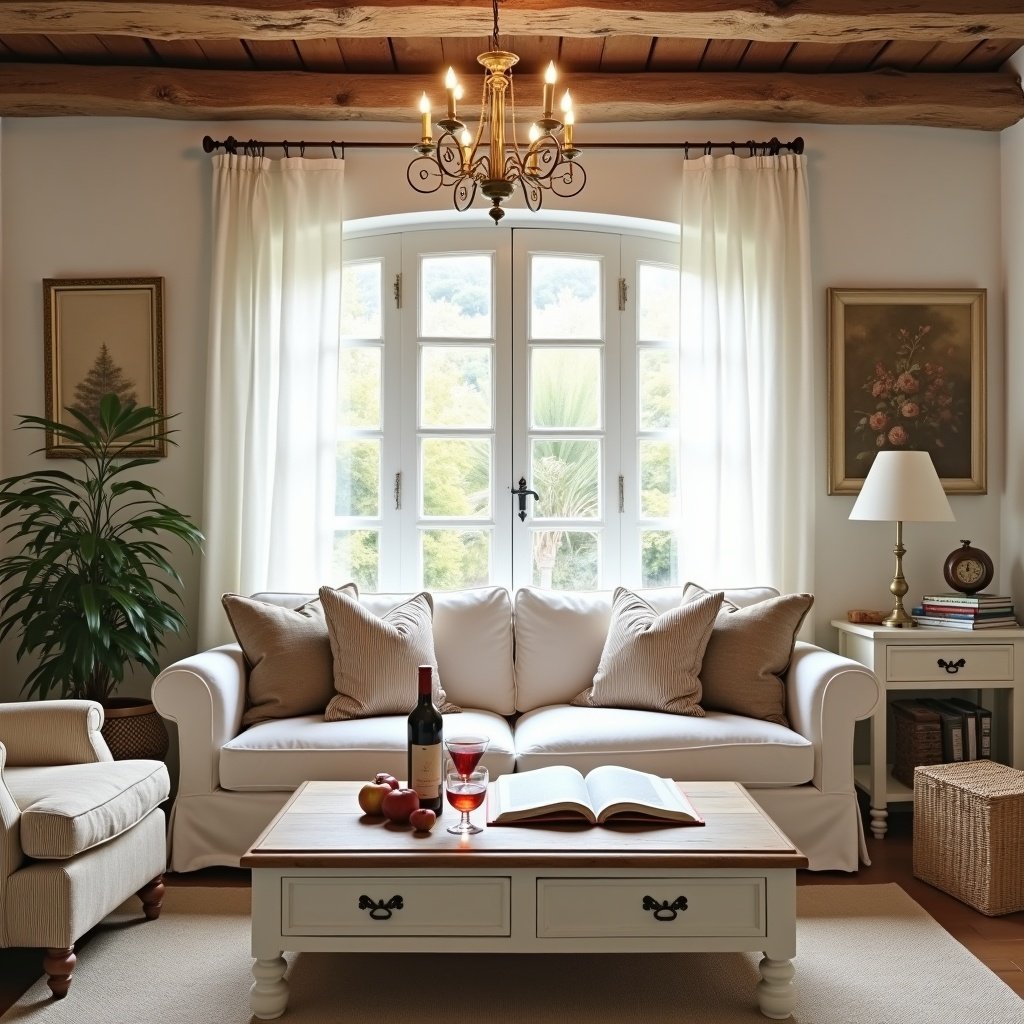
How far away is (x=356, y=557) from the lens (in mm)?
4555

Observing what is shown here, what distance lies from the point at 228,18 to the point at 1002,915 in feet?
12.5

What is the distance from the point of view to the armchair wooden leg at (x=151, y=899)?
10.1 feet

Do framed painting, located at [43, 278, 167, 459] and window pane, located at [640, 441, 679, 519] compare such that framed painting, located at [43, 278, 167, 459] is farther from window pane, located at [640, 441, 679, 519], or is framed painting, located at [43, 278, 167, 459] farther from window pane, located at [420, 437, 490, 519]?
window pane, located at [640, 441, 679, 519]

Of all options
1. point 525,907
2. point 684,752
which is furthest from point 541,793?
point 684,752

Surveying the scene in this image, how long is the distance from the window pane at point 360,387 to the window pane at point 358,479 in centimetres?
10

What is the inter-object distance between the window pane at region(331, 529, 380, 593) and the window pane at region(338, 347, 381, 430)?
0.48 meters

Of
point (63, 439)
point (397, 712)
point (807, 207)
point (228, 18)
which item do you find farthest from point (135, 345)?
point (807, 207)

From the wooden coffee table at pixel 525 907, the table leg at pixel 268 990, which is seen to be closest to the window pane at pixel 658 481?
the wooden coffee table at pixel 525 907

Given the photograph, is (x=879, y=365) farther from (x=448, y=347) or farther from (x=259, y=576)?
(x=259, y=576)

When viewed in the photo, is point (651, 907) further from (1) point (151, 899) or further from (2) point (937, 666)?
(2) point (937, 666)

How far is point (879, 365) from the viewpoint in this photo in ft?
14.6

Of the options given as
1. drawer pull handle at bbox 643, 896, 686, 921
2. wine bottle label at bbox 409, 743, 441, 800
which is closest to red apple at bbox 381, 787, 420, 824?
wine bottle label at bbox 409, 743, 441, 800

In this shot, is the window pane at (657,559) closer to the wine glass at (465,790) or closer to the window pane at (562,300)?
the window pane at (562,300)

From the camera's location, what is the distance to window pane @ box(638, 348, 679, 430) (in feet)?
15.1
